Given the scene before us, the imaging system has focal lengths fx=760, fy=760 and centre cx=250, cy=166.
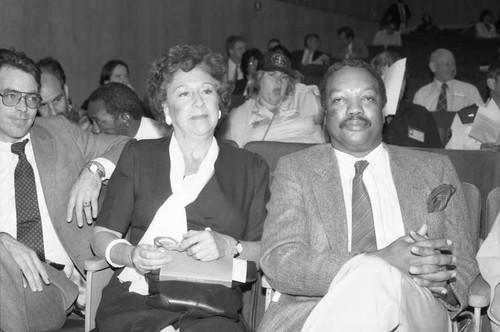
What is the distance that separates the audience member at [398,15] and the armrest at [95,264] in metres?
13.8

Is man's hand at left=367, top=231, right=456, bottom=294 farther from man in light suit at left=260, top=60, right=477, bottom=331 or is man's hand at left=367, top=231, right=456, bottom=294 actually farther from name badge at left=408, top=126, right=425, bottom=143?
name badge at left=408, top=126, right=425, bottom=143

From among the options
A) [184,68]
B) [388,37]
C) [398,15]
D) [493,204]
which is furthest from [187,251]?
[398,15]

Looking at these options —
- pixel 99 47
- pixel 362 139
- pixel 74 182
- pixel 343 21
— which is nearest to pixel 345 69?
pixel 362 139

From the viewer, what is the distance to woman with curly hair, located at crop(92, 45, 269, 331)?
2.50 m

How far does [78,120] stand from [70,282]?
2185mm

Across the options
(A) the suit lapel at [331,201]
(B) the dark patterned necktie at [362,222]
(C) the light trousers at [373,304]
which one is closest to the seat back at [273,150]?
(A) the suit lapel at [331,201]

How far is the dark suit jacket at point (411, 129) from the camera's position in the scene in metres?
4.62

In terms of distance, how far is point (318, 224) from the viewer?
99.0 inches

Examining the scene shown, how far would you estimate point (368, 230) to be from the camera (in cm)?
252

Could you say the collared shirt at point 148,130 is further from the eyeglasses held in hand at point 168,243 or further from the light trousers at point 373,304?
the light trousers at point 373,304

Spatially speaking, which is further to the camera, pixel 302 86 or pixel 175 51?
pixel 302 86

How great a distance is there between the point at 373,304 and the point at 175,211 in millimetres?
843

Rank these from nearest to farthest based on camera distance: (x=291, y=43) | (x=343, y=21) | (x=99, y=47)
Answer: (x=99, y=47) → (x=291, y=43) → (x=343, y=21)

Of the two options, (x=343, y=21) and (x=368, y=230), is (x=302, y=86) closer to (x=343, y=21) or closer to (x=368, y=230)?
(x=368, y=230)
